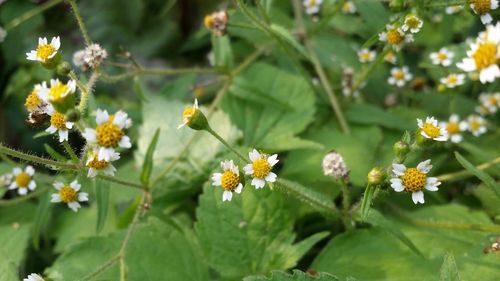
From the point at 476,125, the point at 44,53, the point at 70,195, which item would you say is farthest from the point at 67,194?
the point at 476,125

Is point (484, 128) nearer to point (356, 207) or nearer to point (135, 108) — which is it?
point (356, 207)

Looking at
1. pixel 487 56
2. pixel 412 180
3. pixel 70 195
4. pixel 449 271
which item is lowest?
pixel 449 271

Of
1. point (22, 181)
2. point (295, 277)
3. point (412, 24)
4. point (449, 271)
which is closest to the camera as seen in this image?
point (449, 271)

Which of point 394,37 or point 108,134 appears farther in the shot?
point 394,37

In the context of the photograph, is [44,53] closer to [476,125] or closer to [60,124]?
[60,124]

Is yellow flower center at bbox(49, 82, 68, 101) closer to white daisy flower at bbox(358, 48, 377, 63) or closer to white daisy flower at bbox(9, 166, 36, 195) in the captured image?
white daisy flower at bbox(9, 166, 36, 195)

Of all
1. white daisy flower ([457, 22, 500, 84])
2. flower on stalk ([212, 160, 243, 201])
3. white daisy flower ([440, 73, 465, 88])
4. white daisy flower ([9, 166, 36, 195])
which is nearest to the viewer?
white daisy flower ([457, 22, 500, 84])

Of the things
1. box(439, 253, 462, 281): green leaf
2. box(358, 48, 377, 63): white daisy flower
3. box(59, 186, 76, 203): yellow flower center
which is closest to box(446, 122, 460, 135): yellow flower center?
box(358, 48, 377, 63): white daisy flower
